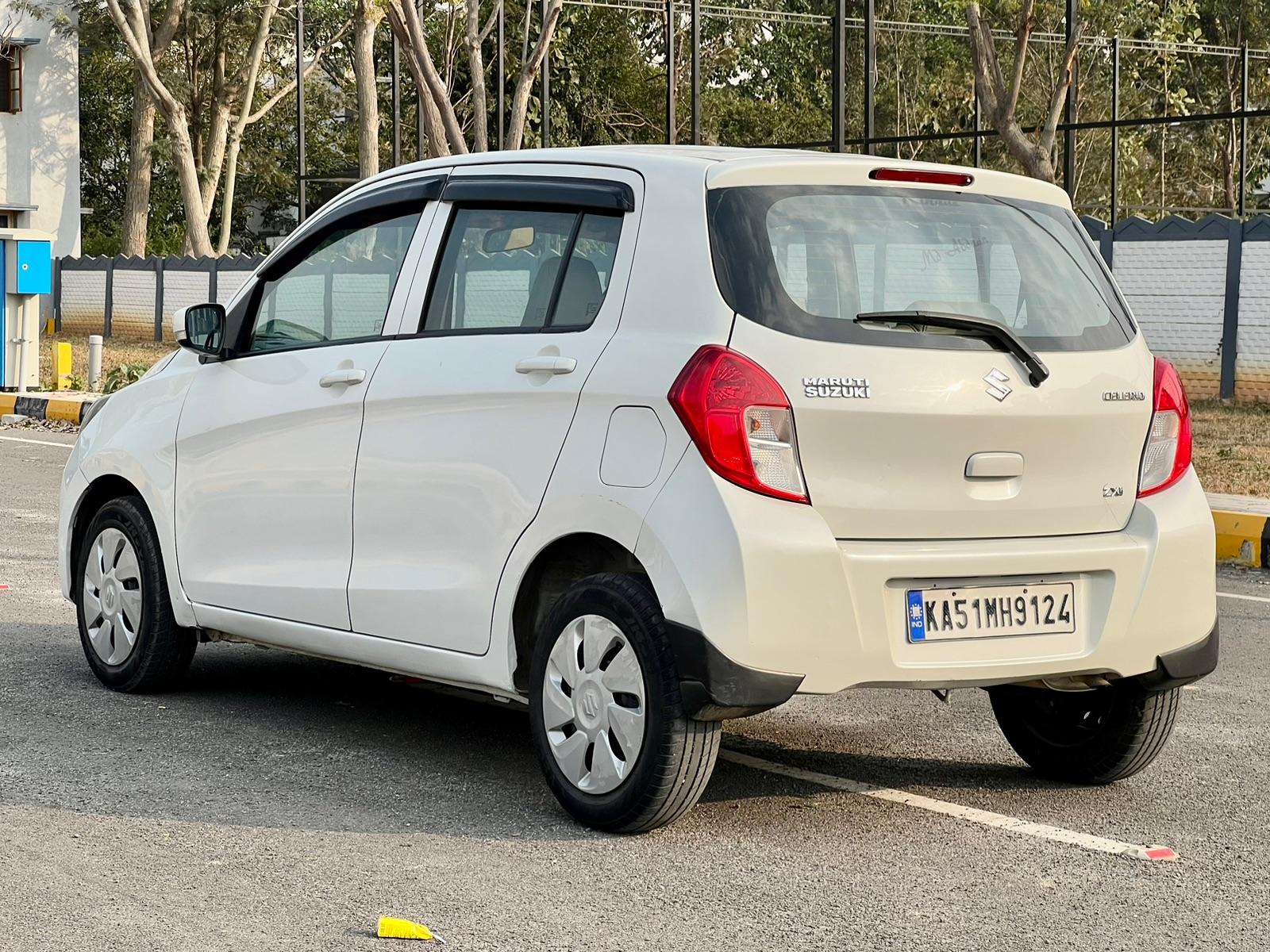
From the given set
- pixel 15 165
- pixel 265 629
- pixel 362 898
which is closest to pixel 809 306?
pixel 362 898

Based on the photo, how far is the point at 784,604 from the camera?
14.8 feet

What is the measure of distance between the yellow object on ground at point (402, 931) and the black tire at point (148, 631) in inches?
101

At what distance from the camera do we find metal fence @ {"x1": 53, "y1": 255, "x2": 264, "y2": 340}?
102 ft

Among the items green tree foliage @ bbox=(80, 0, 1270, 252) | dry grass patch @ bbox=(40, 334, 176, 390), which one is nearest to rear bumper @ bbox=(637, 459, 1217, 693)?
dry grass patch @ bbox=(40, 334, 176, 390)

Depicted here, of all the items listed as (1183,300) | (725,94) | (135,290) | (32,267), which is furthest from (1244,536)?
(725,94)

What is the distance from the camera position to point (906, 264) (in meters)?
4.95

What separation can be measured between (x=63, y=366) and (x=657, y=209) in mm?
17447

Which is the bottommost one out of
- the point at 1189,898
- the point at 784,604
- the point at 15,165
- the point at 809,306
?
the point at 1189,898

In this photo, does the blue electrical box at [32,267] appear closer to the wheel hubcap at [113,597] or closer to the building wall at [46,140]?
the wheel hubcap at [113,597]

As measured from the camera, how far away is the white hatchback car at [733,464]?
458 centimetres

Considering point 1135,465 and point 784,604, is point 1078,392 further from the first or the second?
point 784,604

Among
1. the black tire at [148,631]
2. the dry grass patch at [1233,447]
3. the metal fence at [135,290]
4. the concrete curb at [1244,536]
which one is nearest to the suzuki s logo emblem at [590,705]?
the black tire at [148,631]

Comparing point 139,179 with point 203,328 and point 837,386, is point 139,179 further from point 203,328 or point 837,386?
point 837,386

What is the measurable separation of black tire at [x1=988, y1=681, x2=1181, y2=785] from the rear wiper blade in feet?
3.07
